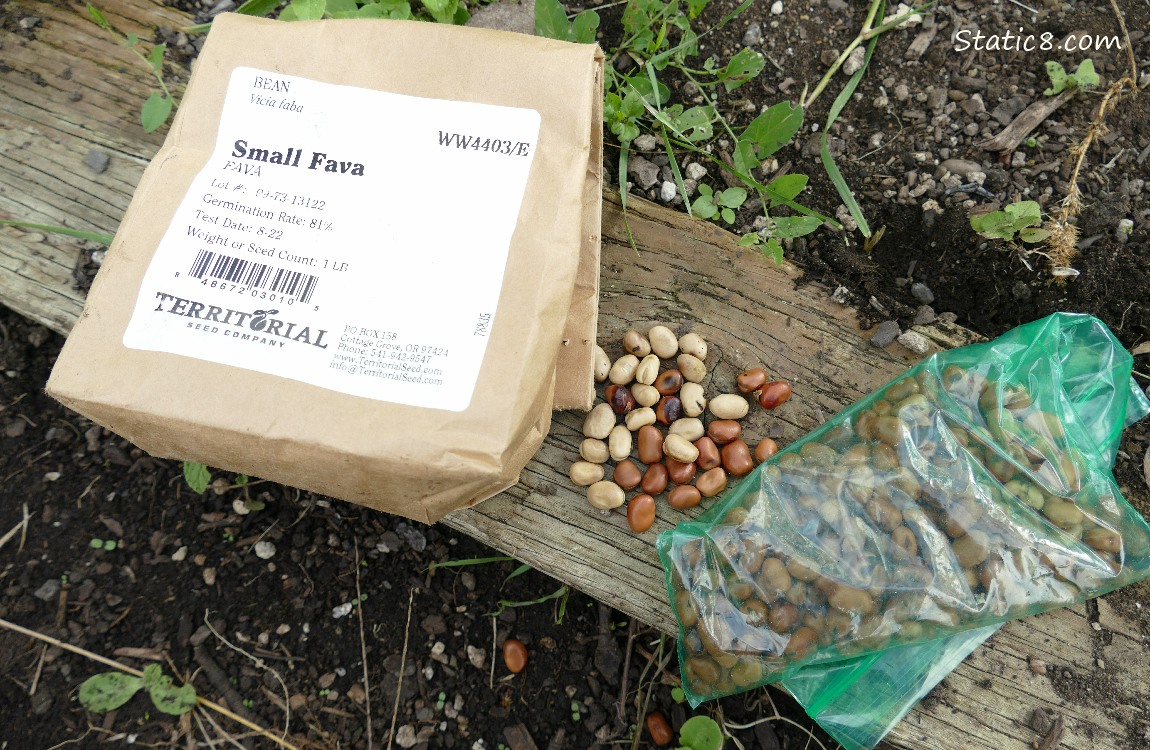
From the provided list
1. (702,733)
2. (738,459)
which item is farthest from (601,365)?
(702,733)

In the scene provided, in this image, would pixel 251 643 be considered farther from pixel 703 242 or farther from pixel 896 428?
pixel 896 428

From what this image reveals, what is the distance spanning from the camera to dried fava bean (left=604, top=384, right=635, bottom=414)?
1.61 m

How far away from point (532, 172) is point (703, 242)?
1.73 feet

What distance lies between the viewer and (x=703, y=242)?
1.68 meters

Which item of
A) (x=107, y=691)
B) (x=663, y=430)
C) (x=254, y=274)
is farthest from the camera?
(x=107, y=691)

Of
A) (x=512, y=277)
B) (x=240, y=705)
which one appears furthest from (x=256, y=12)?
(x=240, y=705)

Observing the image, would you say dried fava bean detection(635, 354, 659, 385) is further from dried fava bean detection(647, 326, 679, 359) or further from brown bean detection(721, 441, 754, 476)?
brown bean detection(721, 441, 754, 476)

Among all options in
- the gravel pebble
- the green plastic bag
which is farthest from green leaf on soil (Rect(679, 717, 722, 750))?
the gravel pebble

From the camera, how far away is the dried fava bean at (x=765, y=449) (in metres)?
1.55

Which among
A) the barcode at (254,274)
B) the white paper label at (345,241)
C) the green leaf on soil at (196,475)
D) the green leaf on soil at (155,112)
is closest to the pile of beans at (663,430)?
the white paper label at (345,241)

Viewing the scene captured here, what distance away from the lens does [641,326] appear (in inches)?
65.1

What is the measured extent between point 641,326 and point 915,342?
0.59m

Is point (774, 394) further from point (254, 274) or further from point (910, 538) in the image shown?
point (254, 274)

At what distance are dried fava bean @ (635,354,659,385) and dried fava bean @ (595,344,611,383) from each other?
7cm
